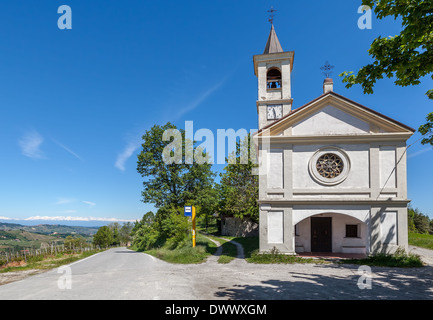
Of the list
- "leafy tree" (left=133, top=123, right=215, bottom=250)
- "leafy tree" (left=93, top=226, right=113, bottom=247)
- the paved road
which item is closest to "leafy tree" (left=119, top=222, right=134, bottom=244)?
"leafy tree" (left=93, top=226, right=113, bottom=247)

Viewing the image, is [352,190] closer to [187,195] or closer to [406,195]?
[406,195]

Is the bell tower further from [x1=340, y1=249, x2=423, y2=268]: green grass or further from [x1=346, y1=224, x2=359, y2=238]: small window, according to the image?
[x1=340, y1=249, x2=423, y2=268]: green grass

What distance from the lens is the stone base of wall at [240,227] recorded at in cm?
3059

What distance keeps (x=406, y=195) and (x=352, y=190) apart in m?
2.76

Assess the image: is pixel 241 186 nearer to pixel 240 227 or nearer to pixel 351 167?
pixel 240 227

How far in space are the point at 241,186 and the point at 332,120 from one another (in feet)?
56.2

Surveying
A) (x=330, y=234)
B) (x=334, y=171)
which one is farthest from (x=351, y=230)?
(x=334, y=171)

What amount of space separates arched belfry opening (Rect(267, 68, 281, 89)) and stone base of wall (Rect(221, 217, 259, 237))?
17399mm

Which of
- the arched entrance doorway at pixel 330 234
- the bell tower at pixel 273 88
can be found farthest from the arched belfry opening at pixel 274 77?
the arched entrance doorway at pixel 330 234

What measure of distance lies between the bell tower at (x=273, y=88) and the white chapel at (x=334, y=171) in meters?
4.85

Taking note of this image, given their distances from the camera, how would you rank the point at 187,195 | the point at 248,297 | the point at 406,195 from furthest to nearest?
the point at 187,195 < the point at 406,195 < the point at 248,297

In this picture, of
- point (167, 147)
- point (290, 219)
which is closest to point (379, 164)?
point (290, 219)

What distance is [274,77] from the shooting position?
19.7 meters
